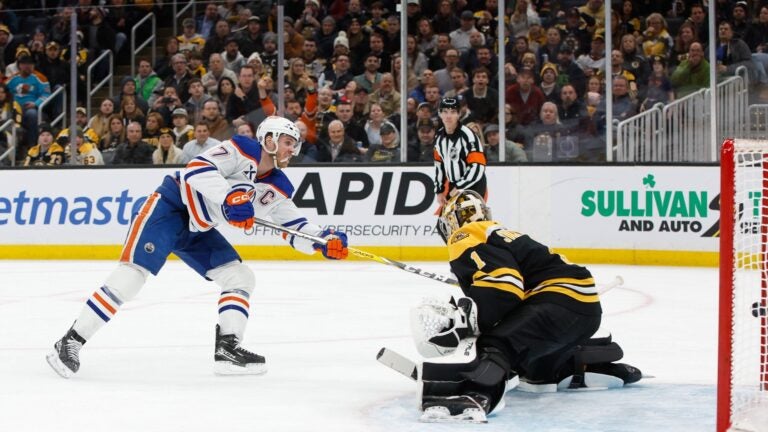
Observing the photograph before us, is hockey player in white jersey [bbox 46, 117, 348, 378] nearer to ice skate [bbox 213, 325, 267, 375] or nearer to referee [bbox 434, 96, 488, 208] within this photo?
ice skate [bbox 213, 325, 267, 375]

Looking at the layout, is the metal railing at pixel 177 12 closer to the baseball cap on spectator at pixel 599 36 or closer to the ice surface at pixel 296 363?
the ice surface at pixel 296 363

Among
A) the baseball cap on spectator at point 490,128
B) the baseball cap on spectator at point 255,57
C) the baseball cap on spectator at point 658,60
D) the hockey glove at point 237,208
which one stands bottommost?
the hockey glove at point 237,208

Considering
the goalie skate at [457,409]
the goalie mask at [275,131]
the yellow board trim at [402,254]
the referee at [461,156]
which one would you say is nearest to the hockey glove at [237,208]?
the goalie mask at [275,131]

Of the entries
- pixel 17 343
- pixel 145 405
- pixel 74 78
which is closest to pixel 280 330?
pixel 17 343

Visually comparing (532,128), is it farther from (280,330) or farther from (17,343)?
(17,343)

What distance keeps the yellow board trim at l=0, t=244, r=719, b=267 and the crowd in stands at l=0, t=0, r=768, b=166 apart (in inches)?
29.9

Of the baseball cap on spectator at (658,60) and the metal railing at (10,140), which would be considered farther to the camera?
the metal railing at (10,140)

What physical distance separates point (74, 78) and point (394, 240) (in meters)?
3.24

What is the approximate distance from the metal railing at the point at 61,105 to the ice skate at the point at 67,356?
6212 millimetres

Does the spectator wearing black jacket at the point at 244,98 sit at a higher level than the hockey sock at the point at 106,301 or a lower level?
higher

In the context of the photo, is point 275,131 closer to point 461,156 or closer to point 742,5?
point 461,156

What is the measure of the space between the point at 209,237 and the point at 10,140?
6.36 meters

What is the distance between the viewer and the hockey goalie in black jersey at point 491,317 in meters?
3.43

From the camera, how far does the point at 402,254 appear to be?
946 centimetres
